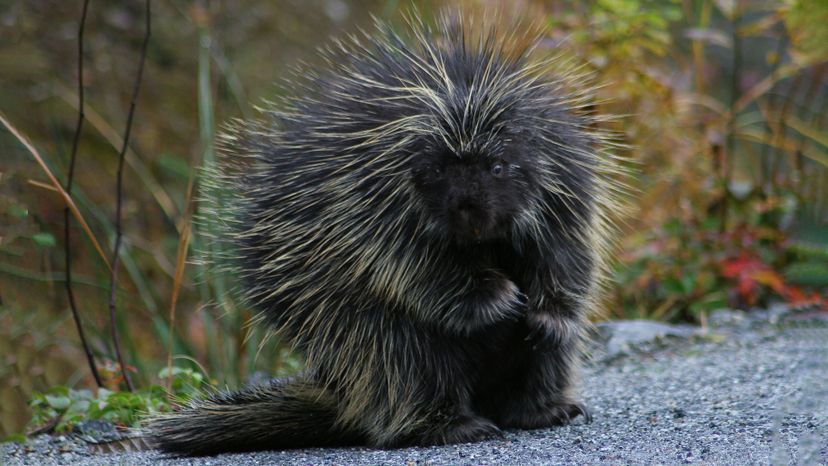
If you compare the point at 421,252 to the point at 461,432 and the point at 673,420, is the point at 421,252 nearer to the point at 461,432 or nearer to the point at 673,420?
the point at 461,432

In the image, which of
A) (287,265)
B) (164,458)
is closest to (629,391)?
(287,265)

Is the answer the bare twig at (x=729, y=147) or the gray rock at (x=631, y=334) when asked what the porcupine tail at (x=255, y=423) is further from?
the bare twig at (x=729, y=147)

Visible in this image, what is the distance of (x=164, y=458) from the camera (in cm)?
395

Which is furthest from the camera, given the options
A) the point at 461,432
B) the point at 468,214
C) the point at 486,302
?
the point at 461,432

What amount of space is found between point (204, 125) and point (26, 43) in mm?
3173

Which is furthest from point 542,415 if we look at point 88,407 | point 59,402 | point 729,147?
point 729,147

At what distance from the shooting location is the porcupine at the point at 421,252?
3730 mm

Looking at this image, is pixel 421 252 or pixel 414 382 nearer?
pixel 421 252

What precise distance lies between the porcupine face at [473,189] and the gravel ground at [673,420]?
843mm

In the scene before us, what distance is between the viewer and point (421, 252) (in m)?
3.78

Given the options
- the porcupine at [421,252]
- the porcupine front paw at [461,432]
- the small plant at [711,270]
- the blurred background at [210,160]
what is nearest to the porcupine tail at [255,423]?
the porcupine at [421,252]

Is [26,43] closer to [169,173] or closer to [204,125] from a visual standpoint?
[169,173]

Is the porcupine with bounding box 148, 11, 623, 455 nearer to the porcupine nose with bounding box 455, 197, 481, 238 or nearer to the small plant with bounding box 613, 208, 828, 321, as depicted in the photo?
the porcupine nose with bounding box 455, 197, 481, 238

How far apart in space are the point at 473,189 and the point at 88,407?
90.9 inches
